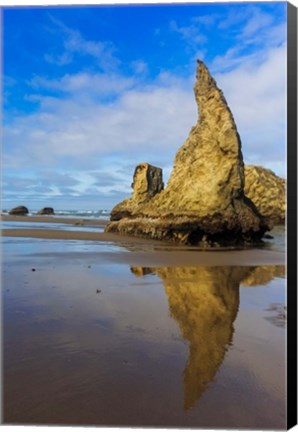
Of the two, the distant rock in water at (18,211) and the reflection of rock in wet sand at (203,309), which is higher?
the distant rock in water at (18,211)

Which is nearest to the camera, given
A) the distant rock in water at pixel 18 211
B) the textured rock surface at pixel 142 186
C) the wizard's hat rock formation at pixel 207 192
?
the wizard's hat rock formation at pixel 207 192

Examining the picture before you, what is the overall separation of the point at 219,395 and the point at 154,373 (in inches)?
24.8

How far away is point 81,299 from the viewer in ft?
18.1

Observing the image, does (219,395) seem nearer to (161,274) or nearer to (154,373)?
(154,373)

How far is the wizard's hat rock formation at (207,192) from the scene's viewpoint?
16812 mm

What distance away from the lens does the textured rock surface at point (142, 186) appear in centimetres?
2900

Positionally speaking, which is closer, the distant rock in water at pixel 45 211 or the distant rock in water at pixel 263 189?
the distant rock in water at pixel 263 189

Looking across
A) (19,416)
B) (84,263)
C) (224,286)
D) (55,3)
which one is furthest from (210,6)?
(84,263)

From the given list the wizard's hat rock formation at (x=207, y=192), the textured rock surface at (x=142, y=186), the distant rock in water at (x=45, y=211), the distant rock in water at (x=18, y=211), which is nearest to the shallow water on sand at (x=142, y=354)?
the wizard's hat rock formation at (x=207, y=192)

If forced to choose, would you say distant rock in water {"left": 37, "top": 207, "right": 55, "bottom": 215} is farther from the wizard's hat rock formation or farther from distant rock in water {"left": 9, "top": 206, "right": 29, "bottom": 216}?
the wizard's hat rock formation

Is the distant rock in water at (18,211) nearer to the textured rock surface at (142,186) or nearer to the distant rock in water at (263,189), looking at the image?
the textured rock surface at (142,186)

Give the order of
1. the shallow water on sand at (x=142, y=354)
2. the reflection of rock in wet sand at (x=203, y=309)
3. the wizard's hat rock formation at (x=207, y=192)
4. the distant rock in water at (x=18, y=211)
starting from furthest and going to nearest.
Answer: the distant rock in water at (x=18, y=211) < the wizard's hat rock formation at (x=207, y=192) < the reflection of rock in wet sand at (x=203, y=309) < the shallow water on sand at (x=142, y=354)

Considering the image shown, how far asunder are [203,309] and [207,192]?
43.0 ft

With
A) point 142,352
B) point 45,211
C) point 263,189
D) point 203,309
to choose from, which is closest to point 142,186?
point 263,189
